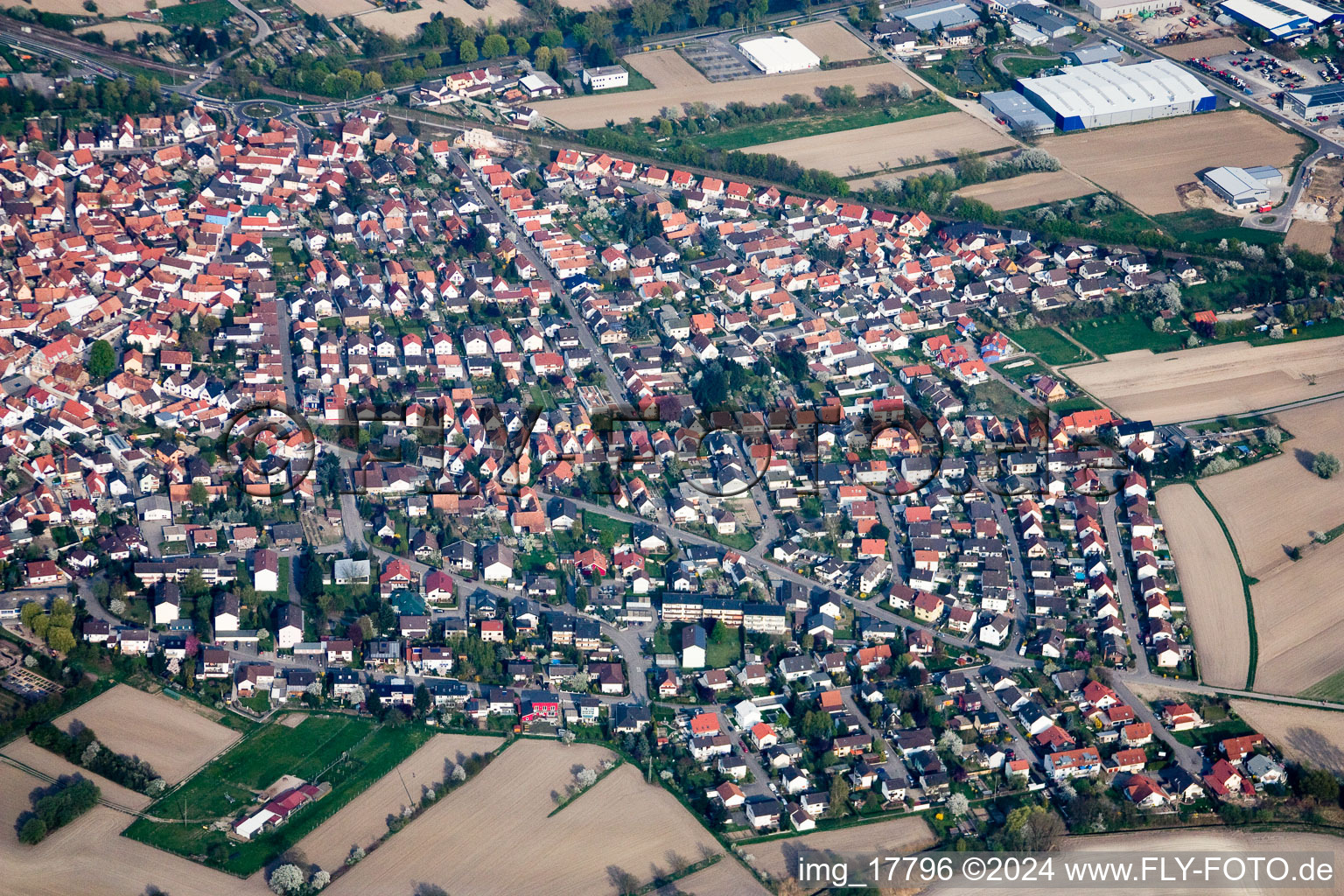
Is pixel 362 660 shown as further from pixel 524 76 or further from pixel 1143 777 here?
pixel 524 76

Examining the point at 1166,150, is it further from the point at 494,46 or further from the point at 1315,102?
the point at 494,46

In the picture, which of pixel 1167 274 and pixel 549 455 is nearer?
pixel 549 455

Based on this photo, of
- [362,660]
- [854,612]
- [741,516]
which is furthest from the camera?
[741,516]

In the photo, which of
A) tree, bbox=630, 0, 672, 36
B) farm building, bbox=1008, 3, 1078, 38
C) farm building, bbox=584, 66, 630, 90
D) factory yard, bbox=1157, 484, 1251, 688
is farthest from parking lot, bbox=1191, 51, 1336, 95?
factory yard, bbox=1157, 484, 1251, 688

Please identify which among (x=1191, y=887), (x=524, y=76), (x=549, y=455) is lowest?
(x=1191, y=887)

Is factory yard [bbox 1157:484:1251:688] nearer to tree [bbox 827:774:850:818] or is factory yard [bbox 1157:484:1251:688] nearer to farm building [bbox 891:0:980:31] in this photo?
tree [bbox 827:774:850:818]

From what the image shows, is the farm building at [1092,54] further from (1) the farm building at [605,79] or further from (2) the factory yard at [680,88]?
(1) the farm building at [605,79]

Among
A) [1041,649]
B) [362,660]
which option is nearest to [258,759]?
[362,660]
